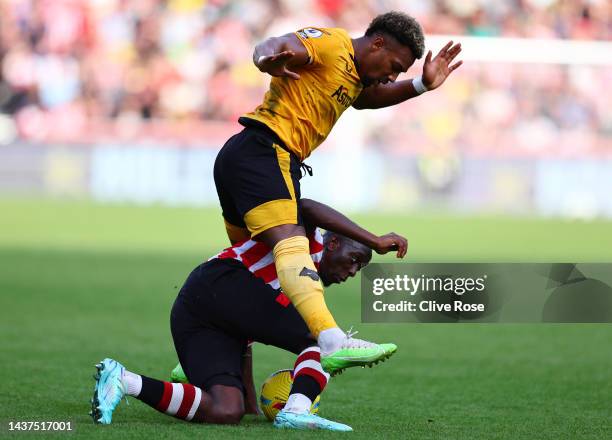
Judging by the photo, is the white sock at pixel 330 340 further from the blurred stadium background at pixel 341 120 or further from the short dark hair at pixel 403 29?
the blurred stadium background at pixel 341 120

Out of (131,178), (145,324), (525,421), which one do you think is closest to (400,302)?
(525,421)

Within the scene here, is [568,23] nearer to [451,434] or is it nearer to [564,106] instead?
[564,106]

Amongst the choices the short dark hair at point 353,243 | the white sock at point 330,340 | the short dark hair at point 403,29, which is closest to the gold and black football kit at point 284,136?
the short dark hair at point 403,29

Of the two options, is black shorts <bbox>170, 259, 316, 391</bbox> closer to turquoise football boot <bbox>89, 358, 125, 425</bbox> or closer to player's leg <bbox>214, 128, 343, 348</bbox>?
player's leg <bbox>214, 128, 343, 348</bbox>

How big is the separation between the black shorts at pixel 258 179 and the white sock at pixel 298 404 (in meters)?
0.77

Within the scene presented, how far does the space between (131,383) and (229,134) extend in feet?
56.0

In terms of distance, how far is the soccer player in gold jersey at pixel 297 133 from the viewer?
514 centimetres

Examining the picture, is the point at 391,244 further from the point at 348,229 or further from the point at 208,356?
the point at 208,356

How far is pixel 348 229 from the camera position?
5.30 metres

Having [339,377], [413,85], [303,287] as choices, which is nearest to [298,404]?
[303,287]

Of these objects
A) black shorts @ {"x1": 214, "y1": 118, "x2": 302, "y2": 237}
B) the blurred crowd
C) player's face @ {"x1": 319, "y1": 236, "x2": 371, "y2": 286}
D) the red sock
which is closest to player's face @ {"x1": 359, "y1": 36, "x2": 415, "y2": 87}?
black shorts @ {"x1": 214, "y1": 118, "x2": 302, "y2": 237}

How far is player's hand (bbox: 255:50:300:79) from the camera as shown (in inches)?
204

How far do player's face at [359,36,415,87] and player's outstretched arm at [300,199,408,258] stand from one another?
0.73m

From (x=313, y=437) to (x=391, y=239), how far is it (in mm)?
981
